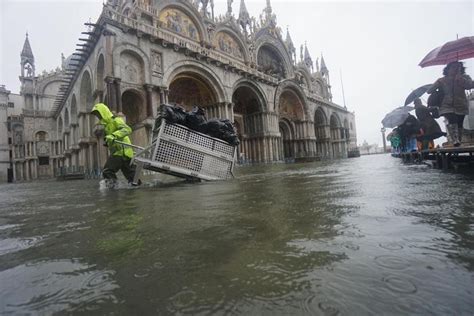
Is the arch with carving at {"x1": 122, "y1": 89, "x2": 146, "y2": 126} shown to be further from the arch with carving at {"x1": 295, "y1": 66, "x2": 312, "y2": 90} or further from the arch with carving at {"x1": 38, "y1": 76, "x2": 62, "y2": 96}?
the arch with carving at {"x1": 38, "y1": 76, "x2": 62, "y2": 96}

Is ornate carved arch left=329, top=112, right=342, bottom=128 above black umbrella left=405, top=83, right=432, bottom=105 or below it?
above

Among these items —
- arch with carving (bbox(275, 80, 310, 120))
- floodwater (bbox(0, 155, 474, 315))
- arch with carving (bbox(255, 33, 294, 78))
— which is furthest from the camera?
arch with carving (bbox(255, 33, 294, 78))

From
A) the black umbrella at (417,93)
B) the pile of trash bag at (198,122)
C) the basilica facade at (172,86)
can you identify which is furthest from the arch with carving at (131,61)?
the black umbrella at (417,93)

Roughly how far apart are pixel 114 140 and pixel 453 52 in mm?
8587

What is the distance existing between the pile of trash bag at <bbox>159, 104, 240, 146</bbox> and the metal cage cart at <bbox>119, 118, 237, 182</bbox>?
12cm

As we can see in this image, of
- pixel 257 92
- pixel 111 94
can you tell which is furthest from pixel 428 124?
pixel 257 92

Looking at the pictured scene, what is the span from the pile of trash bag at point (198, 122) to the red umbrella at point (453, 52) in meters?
5.82

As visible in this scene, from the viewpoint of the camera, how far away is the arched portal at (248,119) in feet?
78.6

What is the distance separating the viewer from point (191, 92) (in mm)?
19984

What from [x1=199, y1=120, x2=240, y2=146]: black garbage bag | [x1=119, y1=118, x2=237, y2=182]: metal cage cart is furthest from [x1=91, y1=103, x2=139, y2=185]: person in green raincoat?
[x1=199, y1=120, x2=240, y2=146]: black garbage bag

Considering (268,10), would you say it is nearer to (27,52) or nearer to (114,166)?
(114,166)

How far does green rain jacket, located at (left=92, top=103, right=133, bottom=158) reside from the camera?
5199 mm

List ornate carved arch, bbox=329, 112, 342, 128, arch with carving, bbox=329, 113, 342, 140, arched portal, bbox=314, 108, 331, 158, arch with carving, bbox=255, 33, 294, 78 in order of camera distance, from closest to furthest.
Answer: arch with carving, bbox=255, 33, 294, 78, arched portal, bbox=314, 108, 331, 158, ornate carved arch, bbox=329, 112, 342, 128, arch with carving, bbox=329, 113, 342, 140

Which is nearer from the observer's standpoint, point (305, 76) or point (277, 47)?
point (277, 47)
